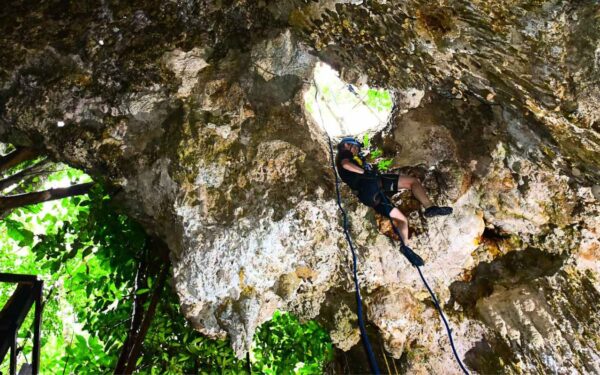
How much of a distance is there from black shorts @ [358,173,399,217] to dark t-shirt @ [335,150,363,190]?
3.8 inches

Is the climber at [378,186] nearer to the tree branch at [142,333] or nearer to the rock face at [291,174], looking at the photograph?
the rock face at [291,174]

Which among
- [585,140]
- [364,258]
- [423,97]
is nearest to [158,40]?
[423,97]

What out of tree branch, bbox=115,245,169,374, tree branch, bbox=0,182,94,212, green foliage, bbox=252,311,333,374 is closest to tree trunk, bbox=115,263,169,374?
tree branch, bbox=115,245,169,374

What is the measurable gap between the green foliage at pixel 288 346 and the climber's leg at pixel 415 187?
2.57m

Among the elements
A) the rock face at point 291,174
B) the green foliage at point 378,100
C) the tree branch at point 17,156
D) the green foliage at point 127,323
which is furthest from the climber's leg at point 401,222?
the tree branch at point 17,156

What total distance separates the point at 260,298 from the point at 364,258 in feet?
3.87

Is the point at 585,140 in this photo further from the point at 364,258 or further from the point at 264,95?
the point at 264,95

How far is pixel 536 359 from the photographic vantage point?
3674 millimetres

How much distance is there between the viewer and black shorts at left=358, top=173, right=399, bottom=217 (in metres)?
3.91

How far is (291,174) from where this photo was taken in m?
4.20

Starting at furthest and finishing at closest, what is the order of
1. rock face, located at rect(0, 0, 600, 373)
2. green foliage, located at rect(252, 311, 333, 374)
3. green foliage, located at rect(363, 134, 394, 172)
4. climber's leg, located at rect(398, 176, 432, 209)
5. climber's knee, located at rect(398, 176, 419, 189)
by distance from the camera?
green foliage, located at rect(252, 311, 333, 374) < green foliage, located at rect(363, 134, 394, 172) < climber's knee, located at rect(398, 176, 419, 189) < climber's leg, located at rect(398, 176, 432, 209) < rock face, located at rect(0, 0, 600, 373)

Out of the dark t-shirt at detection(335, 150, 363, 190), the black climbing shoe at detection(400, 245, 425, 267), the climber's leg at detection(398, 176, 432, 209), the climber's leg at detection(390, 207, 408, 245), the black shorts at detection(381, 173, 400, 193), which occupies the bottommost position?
the black climbing shoe at detection(400, 245, 425, 267)

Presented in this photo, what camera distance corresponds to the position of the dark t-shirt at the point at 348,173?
4082 mm

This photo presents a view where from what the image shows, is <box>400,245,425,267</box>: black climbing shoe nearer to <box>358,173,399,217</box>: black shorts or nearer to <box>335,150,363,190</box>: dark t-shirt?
<box>358,173,399,217</box>: black shorts
